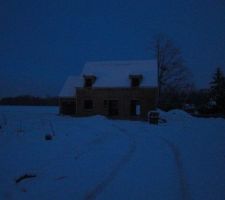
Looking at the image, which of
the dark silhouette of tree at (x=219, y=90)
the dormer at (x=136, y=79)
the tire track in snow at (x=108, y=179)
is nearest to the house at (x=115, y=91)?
the dormer at (x=136, y=79)

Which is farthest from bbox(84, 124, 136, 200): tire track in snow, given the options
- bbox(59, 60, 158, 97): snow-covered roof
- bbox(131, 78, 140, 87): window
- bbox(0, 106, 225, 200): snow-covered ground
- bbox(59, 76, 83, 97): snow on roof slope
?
bbox(59, 76, 83, 97): snow on roof slope

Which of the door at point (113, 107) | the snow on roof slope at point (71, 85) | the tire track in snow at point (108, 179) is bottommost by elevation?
the tire track in snow at point (108, 179)

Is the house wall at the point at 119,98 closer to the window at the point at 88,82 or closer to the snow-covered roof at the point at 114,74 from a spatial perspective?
the window at the point at 88,82

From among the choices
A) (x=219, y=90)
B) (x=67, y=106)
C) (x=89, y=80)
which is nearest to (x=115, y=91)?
(x=89, y=80)

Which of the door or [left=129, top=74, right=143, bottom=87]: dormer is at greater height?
[left=129, top=74, right=143, bottom=87]: dormer

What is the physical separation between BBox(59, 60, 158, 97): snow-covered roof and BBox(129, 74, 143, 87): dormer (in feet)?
0.90

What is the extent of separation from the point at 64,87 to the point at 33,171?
28.2m

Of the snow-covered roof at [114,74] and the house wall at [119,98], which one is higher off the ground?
the snow-covered roof at [114,74]

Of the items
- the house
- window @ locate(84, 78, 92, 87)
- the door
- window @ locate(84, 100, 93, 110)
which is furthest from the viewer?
window @ locate(84, 78, 92, 87)

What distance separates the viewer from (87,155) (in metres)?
9.00

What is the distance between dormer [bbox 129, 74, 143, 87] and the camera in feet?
94.8

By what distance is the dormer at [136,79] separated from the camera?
2889 cm

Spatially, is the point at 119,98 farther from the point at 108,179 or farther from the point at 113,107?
the point at 108,179

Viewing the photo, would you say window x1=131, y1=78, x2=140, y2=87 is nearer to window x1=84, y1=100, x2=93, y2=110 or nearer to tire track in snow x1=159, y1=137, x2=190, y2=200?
window x1=84, y1=100, x2=93, y2=110
